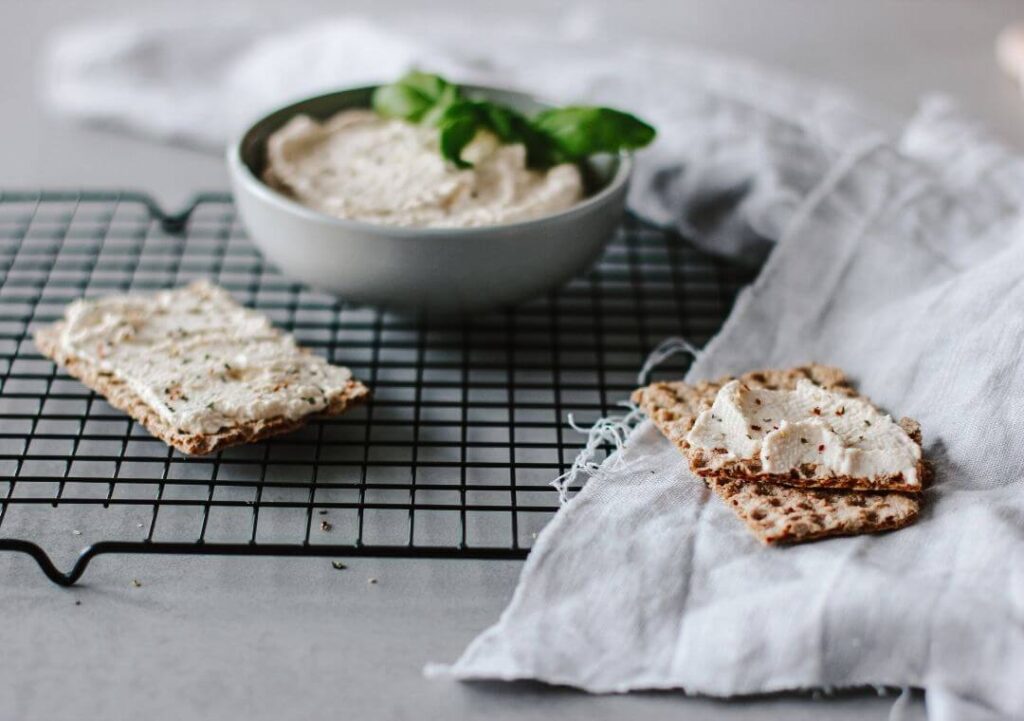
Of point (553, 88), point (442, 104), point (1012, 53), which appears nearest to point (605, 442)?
point (442, 104)

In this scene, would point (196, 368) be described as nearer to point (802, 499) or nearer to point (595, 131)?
point (595, 131)

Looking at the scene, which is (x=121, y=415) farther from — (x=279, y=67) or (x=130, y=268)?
(x=279, y=67)

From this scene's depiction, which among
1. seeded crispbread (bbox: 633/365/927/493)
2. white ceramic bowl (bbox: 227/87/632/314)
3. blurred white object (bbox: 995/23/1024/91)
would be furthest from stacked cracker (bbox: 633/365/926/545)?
blurred white object (bbox: 995/23/1024/91)

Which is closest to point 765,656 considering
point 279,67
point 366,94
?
point 366,94

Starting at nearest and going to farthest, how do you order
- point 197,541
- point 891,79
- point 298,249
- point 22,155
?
point 197,541, point 298,249, point 22,155, point 891,79

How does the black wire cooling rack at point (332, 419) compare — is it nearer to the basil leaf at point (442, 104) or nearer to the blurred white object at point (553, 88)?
the blurred white object at point (553, 88)

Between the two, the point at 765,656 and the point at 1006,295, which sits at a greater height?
the point at 1006,295

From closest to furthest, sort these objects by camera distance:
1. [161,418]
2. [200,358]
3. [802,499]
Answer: [802,499], [161,418], [200,358]
